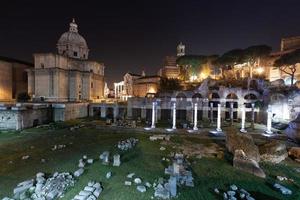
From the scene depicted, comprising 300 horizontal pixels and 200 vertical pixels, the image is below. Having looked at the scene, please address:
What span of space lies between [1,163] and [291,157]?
2390cm

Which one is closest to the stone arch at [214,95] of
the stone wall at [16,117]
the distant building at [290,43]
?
the distant building at [290,43]

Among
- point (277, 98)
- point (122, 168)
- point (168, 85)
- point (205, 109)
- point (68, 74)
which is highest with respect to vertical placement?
Result: point (68, 74)

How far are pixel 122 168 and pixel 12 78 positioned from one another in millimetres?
46826

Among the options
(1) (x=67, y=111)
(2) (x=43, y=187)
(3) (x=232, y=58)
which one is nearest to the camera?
(2) (x=43, y=187)

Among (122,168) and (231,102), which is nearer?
(122,168)

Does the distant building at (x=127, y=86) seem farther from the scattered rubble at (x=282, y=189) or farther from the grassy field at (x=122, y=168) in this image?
the scattered rubble at (x=282, y=189)

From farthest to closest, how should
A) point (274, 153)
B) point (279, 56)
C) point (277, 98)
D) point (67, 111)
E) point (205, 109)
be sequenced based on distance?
1. point (279, 56)
2. point (205, 109)
3. point (67, 111)
4. point (277, 98)
5. point (274, 153)

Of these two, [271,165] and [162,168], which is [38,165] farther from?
[271,165]

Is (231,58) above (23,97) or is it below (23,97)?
above

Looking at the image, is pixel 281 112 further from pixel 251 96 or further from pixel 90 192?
pixel 90 192

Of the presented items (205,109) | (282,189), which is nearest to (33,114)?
(205,109)

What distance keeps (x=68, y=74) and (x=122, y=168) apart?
36842mm

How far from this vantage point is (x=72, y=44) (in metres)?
47.3

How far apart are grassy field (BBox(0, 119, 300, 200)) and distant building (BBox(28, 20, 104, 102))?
21.2m
